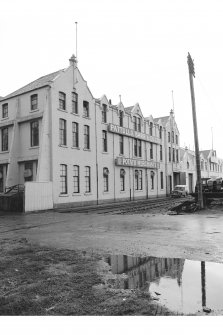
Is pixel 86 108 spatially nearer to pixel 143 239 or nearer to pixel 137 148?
pixel 137 148

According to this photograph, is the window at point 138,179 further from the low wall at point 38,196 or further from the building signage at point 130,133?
the low wall at point 38,196

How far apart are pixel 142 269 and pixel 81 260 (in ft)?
5.52

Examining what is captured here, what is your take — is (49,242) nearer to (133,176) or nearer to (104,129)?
(104,129)

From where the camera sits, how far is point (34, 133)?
26359mm

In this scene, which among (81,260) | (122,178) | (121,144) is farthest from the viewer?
(121,144)

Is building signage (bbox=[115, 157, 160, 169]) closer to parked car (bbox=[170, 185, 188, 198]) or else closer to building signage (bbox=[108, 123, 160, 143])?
building signage (bbox=[108, 123, 160, 143])

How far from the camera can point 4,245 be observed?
384 inches

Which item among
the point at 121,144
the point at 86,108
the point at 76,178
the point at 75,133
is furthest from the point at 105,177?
the point at 86,108

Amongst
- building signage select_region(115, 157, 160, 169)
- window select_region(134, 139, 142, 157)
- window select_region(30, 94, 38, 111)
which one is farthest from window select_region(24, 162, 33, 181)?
window select_region(134, 139, 142, 157)

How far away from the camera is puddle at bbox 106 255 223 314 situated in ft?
15.0

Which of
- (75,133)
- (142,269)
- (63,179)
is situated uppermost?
(75,133)

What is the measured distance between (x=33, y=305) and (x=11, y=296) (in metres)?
0.61

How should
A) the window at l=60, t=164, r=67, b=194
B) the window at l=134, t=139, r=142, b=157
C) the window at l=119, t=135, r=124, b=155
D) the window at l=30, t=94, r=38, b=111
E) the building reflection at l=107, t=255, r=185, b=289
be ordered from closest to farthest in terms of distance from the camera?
the building reflection at l=107, t=255, r=185, b=289
the window at l=60, t=164, r=67, b=194
the window at l=30, t=94, r=38, b=111
the window at l=119, t=135, r=124, b=155
the window at l=134, t=139, r=142, b=157

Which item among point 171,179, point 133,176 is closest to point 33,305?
point 133,176
